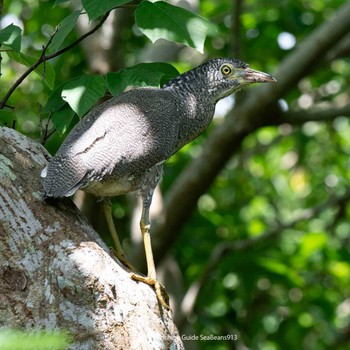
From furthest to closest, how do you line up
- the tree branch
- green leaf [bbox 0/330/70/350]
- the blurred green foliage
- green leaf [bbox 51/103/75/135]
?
the blurred green foliage → the tree branch → green leaf [bbox 51/103/75/135] → green leaf [bbox 0/330/70/350]

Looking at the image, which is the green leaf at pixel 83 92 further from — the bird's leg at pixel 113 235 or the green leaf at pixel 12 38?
the bird's leg at pixel 113 235

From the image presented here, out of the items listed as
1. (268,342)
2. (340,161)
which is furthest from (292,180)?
(268,342)

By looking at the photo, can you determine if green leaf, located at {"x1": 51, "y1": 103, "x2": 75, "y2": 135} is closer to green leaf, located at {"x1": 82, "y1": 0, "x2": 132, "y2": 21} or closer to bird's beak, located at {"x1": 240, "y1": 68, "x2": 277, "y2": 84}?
green leaf, located at {"x1": 82, "y1": 0, "x2": 132, "y2": 21}

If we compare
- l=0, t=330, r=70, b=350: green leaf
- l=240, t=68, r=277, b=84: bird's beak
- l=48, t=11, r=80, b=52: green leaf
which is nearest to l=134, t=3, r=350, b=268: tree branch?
l=240, t=68, r=277, b=84: bird's beak

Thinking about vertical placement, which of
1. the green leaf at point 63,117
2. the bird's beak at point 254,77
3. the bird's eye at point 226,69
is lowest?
the bird's beak at point 254,77

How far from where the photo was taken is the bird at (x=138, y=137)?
2805 millimetres

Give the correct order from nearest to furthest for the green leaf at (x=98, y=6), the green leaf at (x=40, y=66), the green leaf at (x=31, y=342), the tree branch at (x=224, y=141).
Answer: the green leaf at (x=31, y=342) → the green leaf at (x=98, y=6) → the green leaf at (x=40, y=66) → the tree branch at (x=224, y=141)

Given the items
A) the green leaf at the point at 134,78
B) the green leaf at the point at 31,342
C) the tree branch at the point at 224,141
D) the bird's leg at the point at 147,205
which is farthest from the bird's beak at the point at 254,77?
the green leaf at the point at 31,342

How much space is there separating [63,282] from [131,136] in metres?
0.75

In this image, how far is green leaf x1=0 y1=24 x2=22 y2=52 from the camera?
2904mm

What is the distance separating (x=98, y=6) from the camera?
9.05 ft

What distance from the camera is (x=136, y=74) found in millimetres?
3070

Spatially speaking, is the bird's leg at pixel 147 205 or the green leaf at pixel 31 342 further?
the bird's leg at pixel 147 205

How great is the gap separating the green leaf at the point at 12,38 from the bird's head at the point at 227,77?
37.0 inches
